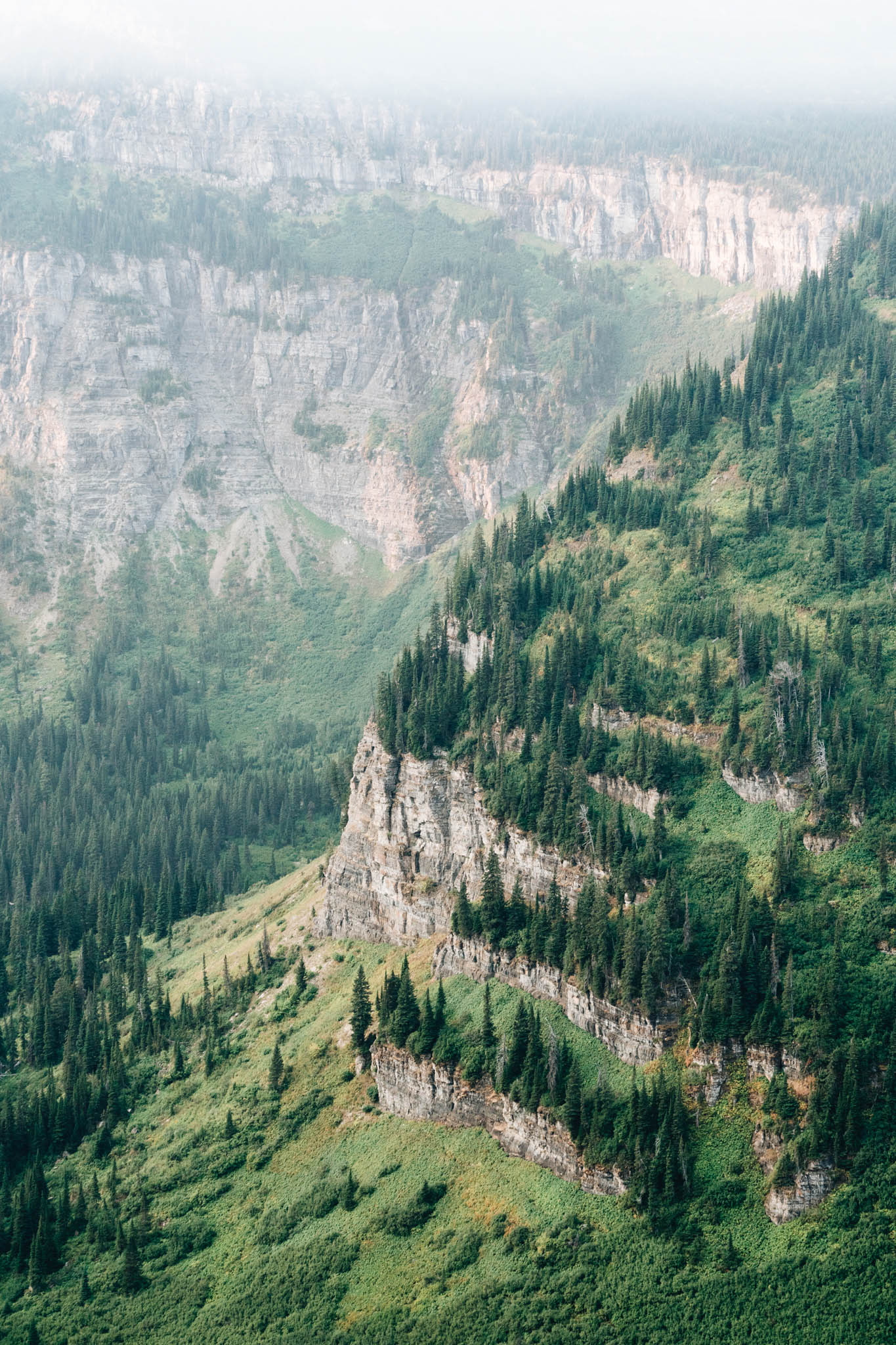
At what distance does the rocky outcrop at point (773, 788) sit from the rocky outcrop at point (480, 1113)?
45.1 metres

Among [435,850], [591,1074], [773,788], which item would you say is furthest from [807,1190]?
[435,850]

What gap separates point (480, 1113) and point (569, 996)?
16.0m

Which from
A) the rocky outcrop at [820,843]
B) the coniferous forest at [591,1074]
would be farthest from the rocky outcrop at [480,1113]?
the rocky outcrop at [820,843]

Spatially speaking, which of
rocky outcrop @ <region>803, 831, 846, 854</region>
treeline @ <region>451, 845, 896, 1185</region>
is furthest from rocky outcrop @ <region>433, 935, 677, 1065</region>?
rocky outcrop @ <region>803, 831, 846, 854</region>

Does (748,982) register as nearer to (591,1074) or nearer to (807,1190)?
(591,1074)

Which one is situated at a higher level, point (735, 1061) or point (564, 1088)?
point (735, 1061)

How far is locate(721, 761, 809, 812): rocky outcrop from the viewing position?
166 m

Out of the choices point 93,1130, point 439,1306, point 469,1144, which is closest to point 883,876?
point 469,1144

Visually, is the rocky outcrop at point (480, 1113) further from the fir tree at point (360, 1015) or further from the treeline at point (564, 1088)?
the fir tree at point (360, 1015)

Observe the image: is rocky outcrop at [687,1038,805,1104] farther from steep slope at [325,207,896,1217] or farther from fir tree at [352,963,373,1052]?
fir tree at [352,963,373,1052]

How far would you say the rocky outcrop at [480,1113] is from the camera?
145750 millimetres

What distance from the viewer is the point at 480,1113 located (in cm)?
15812

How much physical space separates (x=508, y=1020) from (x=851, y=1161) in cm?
4349

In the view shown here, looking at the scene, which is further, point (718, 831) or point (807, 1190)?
point (718, 831)
